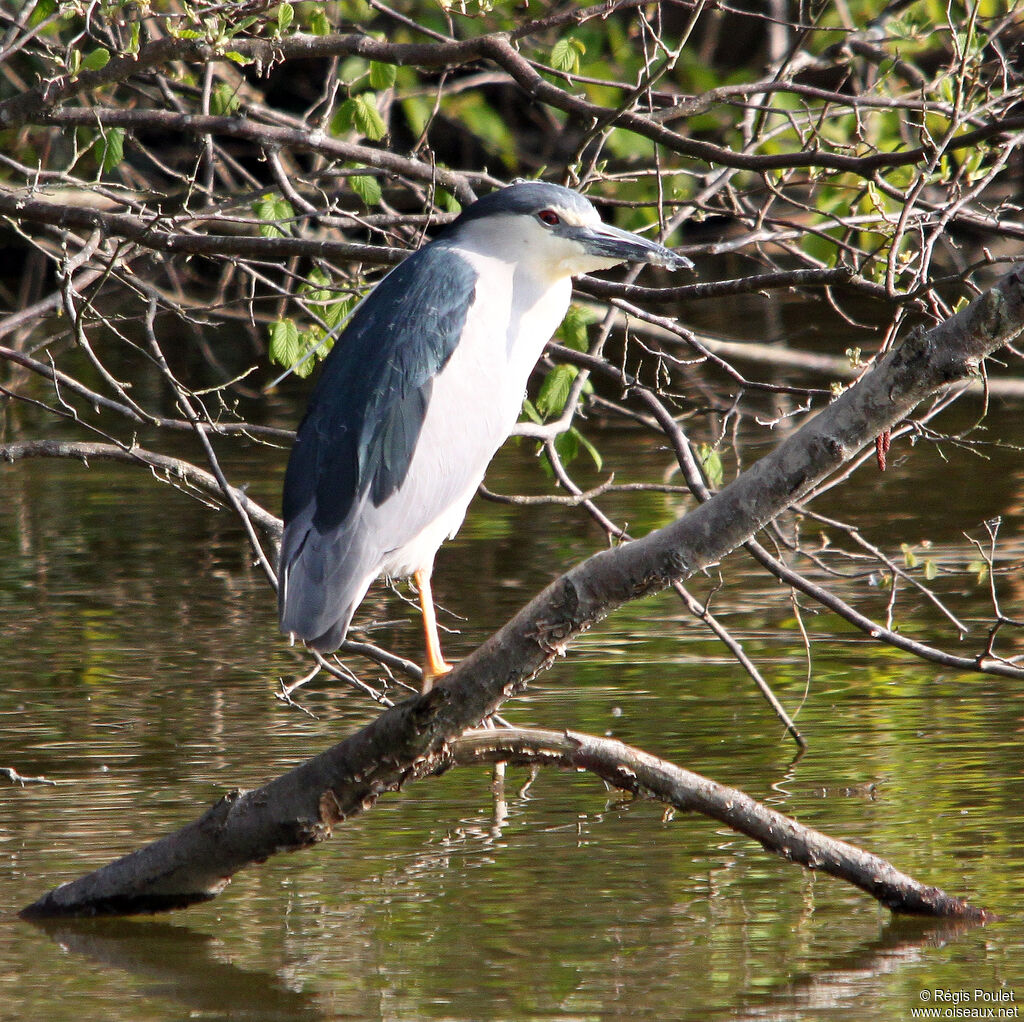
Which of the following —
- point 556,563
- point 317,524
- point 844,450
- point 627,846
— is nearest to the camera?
point 844,450

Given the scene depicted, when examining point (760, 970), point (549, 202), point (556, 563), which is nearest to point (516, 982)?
point (760, 970)

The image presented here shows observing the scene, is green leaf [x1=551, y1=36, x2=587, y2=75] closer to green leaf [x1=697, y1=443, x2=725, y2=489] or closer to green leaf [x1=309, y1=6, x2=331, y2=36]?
green leaf [x1=309, y1=6, x2=331, y2=36]

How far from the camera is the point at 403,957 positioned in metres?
3.27

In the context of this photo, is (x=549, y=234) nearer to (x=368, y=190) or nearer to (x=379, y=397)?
(x=379, y=397)

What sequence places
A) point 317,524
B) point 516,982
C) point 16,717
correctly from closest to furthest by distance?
point 516,982, point 317,524, point 16,717

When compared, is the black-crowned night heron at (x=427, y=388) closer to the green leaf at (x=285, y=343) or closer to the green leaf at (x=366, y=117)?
the green leaf at (x=285, y=343)

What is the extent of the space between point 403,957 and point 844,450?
135cm

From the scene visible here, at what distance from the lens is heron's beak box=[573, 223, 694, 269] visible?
12.1 feet

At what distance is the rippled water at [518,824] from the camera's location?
3.17m

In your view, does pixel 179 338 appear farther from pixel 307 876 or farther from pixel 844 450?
pixel 844 450

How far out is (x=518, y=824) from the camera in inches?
158

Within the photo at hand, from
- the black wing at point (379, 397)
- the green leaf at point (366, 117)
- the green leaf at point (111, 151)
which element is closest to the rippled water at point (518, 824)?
the black wing at point (379, 397)

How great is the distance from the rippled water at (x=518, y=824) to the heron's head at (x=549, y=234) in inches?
41.6

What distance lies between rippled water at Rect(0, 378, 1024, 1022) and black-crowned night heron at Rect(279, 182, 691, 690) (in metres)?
0.57
